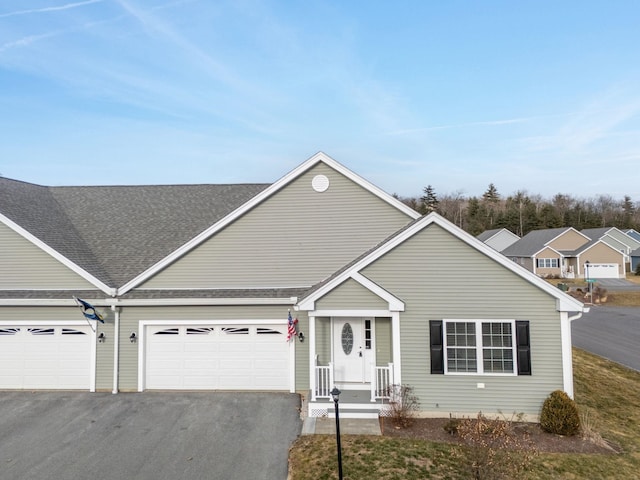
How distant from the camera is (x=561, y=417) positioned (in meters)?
9.00

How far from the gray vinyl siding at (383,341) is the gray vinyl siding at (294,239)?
247cm

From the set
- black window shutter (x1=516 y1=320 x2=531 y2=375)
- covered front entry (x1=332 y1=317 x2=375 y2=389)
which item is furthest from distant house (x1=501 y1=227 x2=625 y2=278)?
covered front entry (x1=332 y1=317 x2=375 y2=389)

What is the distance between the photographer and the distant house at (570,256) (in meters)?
47.5

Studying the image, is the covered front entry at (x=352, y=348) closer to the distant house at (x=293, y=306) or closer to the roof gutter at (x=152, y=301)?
the distant house at (x=293, y=306)

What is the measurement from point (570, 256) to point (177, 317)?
2070 inches

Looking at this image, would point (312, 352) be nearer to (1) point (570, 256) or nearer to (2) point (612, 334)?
(2) point (612, 334)

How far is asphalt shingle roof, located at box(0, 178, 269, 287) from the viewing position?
13172mm

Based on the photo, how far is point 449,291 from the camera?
10.1 meters

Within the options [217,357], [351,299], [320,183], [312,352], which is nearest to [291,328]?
[312,352]

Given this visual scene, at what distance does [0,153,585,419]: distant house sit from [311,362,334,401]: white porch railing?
5cm

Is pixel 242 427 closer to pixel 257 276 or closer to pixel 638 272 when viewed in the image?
pixel 257 276

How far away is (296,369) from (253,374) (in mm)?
1370

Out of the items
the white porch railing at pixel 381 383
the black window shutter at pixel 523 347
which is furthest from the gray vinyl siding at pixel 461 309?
the white porch railing at pixel 381 383

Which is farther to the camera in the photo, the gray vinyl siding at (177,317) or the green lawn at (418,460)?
the gray vinyl siding at (177,317)
